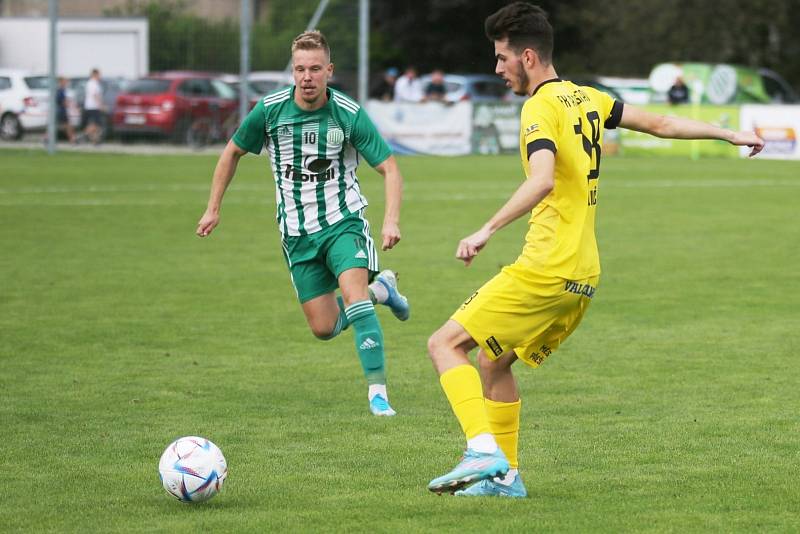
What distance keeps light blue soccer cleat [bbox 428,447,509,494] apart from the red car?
29488 mm

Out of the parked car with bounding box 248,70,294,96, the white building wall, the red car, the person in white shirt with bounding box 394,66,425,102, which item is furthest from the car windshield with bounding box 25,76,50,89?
the person in white shirt with bounding box 394,66,425,102

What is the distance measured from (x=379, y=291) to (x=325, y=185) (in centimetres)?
98

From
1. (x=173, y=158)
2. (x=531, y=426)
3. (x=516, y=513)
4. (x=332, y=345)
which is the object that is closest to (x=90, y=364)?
(x=332, y=345)

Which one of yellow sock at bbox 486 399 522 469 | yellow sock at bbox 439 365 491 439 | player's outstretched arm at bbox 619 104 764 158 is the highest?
player's outstretched arm at bbox 619 104 764 158

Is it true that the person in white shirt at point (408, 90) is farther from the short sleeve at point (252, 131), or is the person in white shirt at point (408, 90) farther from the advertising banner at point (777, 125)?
the short sleeve at point (252, 131)

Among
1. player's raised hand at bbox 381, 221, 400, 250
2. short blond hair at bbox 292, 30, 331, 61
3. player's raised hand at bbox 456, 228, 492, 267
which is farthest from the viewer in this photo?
short blond hair at bbox 292, 30, 331, 61

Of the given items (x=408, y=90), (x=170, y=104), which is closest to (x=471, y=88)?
(x=408, y=90)

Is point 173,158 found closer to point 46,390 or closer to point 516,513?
point 46,390

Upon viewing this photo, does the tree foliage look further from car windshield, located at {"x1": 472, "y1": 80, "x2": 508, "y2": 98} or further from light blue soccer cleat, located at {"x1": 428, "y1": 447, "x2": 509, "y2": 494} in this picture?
light blue soccer cleat, located at {"x1": 428, "y1": 447, "x2": 509, "y2": 494}

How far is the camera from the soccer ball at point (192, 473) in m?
5.63

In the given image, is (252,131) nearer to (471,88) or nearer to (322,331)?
(322,331)

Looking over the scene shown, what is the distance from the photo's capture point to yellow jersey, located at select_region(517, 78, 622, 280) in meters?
5.49

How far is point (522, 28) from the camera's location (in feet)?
17.9

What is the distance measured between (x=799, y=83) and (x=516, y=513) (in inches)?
1956
